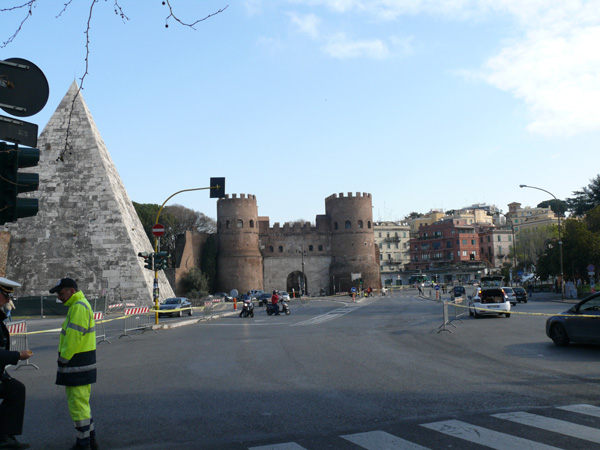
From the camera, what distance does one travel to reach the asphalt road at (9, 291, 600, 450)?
5.59 metres

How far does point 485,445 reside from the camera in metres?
5.11

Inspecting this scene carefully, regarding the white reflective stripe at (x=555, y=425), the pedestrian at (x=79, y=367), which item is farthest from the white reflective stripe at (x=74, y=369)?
the white reflective stripe at (x=555, y=425)

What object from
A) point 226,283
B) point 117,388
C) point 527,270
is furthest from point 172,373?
point 527,270

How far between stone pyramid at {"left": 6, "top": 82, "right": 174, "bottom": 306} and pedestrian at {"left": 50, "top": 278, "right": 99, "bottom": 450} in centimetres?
2980

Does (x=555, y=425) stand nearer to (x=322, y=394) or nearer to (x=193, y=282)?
(x=322, y=394)

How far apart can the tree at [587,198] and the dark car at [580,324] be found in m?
47.4

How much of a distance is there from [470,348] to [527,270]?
7974cm

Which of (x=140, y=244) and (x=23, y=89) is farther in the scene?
(x=140, y=244)

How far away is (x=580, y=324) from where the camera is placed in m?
12.1

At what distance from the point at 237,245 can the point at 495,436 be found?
224 feet

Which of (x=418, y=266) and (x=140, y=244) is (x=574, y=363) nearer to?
(x=140, y=244)

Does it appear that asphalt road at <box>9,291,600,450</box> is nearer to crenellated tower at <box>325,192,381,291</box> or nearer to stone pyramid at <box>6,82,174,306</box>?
stone pyramid at <box>6,82,174,306</box>

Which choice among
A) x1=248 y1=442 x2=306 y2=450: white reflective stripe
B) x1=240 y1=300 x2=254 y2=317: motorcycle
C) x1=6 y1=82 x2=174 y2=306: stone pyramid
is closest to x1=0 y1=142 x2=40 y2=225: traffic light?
x1=248 y1=442 x2=306 y2=450: white reflective stripe

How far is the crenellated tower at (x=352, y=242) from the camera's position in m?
74.9
